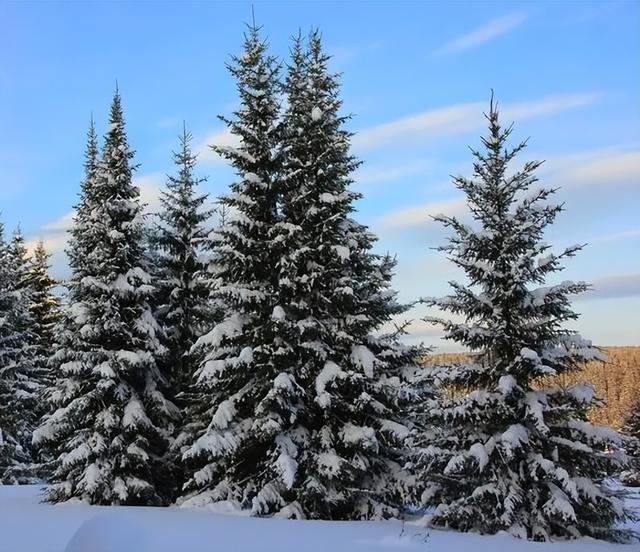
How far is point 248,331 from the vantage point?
1453cm

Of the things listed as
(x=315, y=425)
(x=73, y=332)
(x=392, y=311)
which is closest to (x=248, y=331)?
(x=315, y=425)

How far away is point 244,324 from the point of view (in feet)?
48.5

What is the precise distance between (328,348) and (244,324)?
2223mm

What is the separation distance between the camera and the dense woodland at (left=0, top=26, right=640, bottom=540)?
10773 mm

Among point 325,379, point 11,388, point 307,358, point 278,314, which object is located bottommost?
point 11,388

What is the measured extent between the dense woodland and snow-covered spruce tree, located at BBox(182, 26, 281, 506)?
0.19 ft

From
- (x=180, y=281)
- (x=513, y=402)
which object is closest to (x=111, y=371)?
(x=180, y=281)

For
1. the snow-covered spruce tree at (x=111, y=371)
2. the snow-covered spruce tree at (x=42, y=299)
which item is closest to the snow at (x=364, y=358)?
the snow-covered spruce tree at (x=111, y=371)

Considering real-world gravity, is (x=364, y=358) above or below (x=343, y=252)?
below

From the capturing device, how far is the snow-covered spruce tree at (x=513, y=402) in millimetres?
10359

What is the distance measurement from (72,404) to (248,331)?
18.7 feet

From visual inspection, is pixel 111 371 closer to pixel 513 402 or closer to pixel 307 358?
pixel 307 358

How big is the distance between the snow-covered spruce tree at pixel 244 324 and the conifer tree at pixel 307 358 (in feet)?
0.13

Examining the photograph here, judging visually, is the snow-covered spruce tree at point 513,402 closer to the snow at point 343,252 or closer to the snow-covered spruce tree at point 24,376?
the snow at point 343,252
